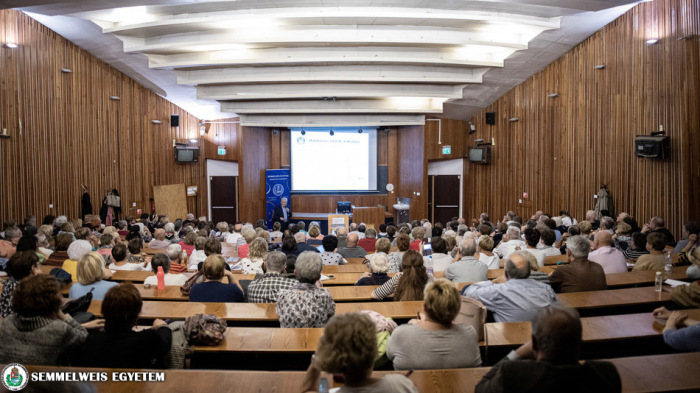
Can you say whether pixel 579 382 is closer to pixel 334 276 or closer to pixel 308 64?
pixel 334 276

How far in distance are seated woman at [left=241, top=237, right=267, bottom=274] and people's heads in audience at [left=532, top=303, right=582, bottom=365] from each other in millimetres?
3663

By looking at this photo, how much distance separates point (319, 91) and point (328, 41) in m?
3.00

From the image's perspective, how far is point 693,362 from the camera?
246 cm

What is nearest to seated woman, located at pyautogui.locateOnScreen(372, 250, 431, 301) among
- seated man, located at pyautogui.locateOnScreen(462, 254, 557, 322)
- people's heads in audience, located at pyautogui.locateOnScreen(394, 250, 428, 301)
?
people's heads in audience, located at pyautogui.locateOnScreen(394, 250, 428, 301)

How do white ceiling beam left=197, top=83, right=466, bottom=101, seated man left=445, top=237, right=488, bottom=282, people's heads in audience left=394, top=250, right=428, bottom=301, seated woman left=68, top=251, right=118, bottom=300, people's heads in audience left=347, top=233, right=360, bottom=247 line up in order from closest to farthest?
1. seated woman left=68, top=251, right=118, bottom=300
2. people's heads in audience left=394, top=250, right=428, bottom=301
3. seated man left=445, top=237, right=488, bottom=282
4. people's heads in audience left=347, top=233, right=360, bottom=247
5. white ceiling beam left=197, top=83, right=466, bottom=101

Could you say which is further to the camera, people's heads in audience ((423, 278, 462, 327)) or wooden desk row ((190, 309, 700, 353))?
wooden desk row ((190, 309, 700, 353))

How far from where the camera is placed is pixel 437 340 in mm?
2449

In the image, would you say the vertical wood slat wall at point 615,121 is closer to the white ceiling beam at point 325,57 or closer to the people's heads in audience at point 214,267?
the white ceiling beam at point 325,57

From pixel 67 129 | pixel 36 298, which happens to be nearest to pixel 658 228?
pixel 36 298

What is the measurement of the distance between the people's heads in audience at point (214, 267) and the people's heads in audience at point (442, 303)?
2.01 m

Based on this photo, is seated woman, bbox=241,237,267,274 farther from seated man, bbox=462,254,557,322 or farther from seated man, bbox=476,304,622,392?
seated man, bbox=476,304,622,392

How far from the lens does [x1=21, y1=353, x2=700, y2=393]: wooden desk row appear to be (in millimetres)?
2232

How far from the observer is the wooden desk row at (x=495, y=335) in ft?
9.24

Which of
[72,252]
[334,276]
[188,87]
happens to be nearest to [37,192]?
[188,87]
